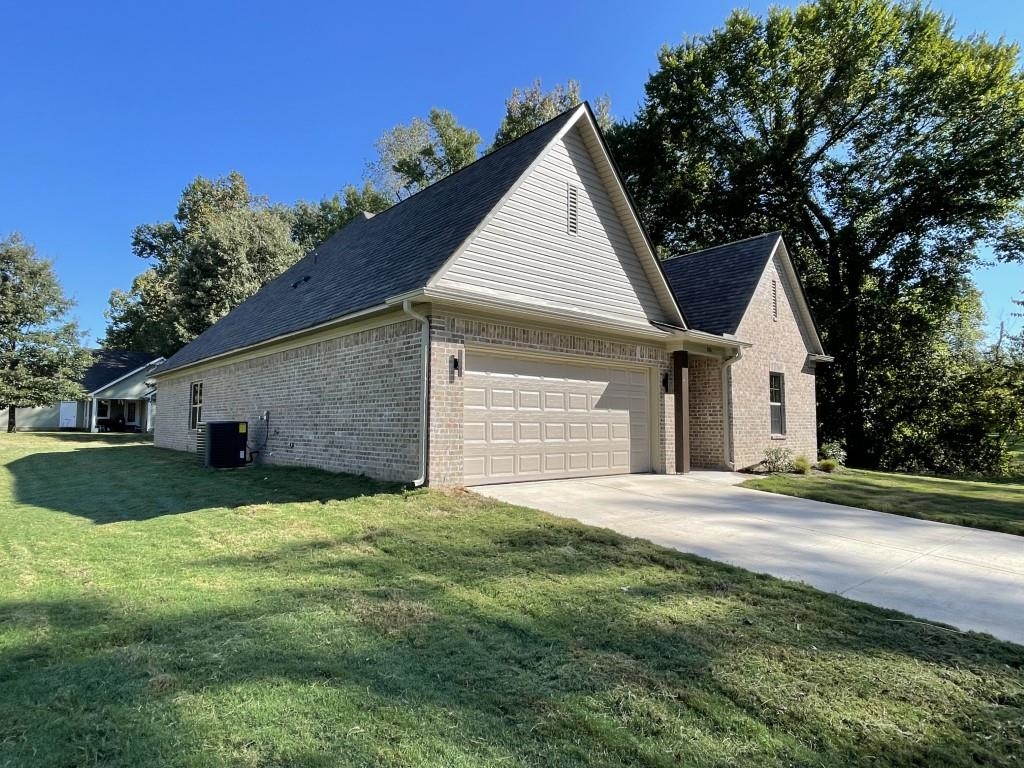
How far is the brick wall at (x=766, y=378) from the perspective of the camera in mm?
13891

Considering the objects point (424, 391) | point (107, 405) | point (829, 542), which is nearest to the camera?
point (829, 542)

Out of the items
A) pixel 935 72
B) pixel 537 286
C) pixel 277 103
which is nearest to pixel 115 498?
pixel 537 286

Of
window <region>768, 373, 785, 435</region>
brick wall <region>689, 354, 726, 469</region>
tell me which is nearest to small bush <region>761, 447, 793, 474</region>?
window <region>768, 373, 785, 435</region>

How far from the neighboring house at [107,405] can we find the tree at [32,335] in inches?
221

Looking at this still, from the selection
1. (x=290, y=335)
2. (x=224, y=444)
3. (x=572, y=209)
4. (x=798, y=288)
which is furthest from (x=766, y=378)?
(x=224, y=444)

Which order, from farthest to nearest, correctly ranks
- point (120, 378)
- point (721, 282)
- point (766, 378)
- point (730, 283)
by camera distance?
1. point (120, 378)
2. point (721, 282)
3. point (730, 283)
4. point (766, 378)

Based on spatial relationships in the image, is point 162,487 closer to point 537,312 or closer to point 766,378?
point 537,312

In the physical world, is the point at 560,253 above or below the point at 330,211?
below

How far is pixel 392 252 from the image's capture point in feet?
38.3

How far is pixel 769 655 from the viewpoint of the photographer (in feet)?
10.7

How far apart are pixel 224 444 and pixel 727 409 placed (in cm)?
1175

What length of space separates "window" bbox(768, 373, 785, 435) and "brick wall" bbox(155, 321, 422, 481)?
1083cm

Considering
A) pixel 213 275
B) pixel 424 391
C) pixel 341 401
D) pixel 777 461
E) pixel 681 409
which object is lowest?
pixel 777 461

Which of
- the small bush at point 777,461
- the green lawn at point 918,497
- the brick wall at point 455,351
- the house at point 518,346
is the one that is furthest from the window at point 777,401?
the brick wall at point 455,351
